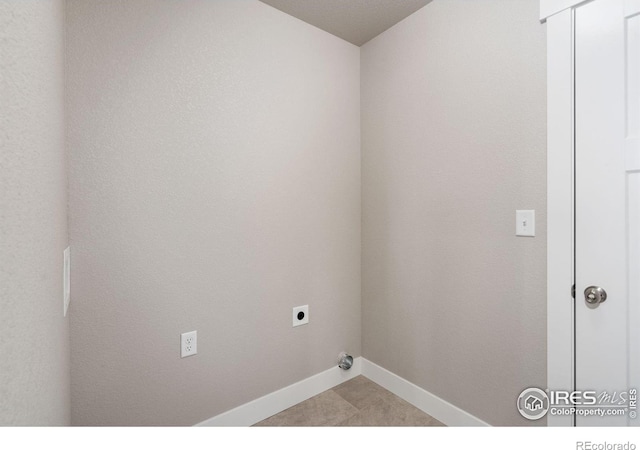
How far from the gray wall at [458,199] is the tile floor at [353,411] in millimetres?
185

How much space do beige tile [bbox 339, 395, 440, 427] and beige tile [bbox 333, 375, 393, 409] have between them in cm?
5

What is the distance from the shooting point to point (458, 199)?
1684mm

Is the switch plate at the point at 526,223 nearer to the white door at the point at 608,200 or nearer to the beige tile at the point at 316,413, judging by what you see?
the white door at the point at 608,200

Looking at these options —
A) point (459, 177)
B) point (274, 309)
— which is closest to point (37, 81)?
point (274, 309)

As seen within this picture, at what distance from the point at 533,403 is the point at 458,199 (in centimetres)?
105

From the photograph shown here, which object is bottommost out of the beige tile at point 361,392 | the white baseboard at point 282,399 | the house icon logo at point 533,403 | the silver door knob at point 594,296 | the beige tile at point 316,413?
the beige tile at point 316,413

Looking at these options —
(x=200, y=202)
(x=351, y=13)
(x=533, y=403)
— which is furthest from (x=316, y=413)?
(x=351, y=13)

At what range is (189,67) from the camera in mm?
1512

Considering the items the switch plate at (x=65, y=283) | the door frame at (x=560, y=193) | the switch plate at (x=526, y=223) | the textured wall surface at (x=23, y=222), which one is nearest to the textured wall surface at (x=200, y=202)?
the switch plate at (x=65, y=283)

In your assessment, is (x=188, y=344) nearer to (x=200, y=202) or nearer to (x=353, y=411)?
(x=200, y=202)

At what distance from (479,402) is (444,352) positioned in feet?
0.93

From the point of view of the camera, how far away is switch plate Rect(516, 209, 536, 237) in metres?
1.39

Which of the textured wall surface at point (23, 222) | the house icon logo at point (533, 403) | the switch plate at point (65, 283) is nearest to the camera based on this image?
the textured wall surface at point (23, 222)

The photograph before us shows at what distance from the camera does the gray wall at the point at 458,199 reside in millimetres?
1418
